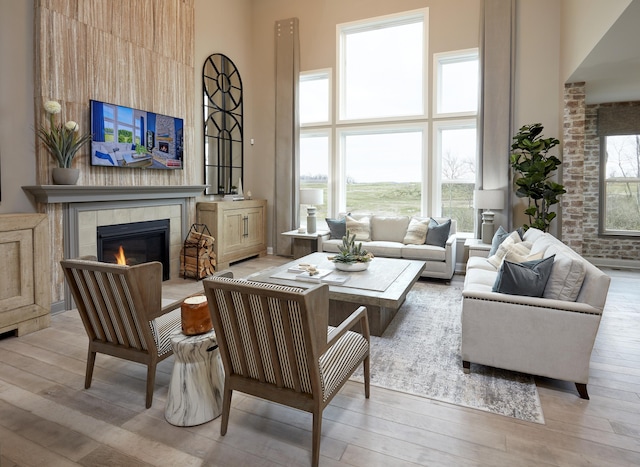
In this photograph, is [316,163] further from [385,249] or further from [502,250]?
[502,250]

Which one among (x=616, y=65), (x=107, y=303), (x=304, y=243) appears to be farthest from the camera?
(x=304, y=243)

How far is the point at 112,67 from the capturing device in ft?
14.5

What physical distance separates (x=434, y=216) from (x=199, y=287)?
145 inches

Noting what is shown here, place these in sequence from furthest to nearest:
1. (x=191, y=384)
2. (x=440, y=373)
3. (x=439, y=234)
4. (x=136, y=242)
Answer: (x=439, y=234) → (x=136, y=242) → (x=440, y=373) → (x=191, y=384)

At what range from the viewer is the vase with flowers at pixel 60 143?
3.75 meters

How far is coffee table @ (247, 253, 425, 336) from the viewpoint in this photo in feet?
10.6

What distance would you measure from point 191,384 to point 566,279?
94.2 inches

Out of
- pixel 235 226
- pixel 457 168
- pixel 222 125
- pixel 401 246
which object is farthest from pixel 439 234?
pixel 222 125

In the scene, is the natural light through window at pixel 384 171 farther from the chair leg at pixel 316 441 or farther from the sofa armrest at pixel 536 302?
the chair leg at pixel 316 441

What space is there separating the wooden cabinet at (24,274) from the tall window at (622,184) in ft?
25.6

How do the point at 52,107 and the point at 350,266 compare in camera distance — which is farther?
the point at 350,266

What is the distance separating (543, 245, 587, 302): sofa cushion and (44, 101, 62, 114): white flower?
4435mm

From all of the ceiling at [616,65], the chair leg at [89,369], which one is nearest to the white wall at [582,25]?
the ceiling at [616,65]

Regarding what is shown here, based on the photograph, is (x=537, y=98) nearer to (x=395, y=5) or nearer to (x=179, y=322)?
(x=395, y=5)
